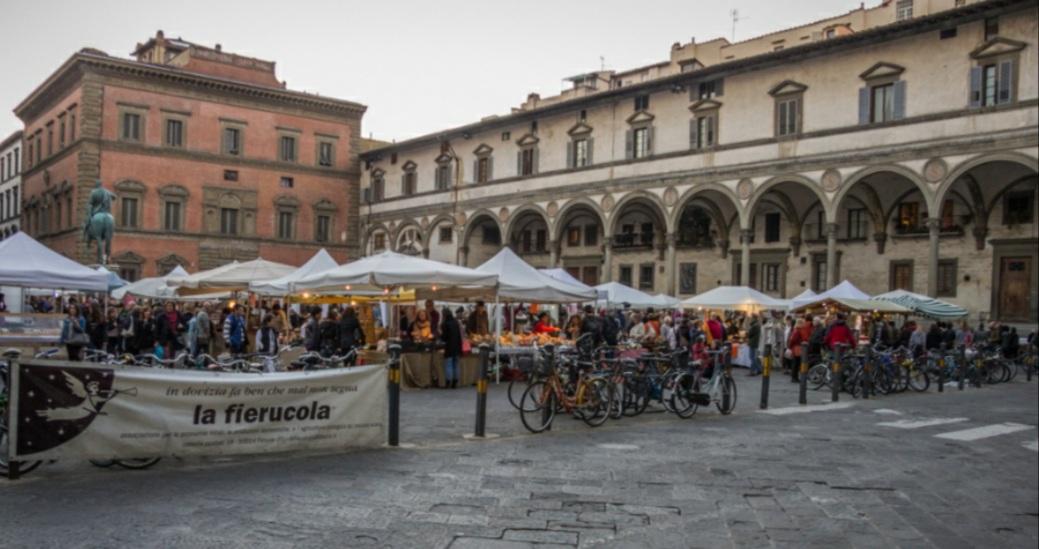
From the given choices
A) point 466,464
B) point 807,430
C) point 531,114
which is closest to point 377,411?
point 466,464

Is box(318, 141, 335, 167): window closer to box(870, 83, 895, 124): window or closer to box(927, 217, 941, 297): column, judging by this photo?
box(870, 83, 895, 124): window

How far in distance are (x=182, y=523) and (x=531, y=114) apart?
110ft

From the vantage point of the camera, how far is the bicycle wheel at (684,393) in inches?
443

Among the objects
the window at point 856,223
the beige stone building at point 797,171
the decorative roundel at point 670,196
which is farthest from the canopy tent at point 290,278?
the window at point 856,223

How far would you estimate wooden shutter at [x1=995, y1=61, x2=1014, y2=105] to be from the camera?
23391 mm

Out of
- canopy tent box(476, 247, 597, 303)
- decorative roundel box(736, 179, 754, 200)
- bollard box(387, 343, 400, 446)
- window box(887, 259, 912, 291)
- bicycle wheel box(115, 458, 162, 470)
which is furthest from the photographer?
decorative roundel box(736, 179, 754, 200)

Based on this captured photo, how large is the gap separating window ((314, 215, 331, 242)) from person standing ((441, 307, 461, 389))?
34.0m

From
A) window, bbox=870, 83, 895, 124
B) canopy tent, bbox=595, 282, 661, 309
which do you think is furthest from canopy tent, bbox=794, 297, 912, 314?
window, bbox=870, 83, 895, 124

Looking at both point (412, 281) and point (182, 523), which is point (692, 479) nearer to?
point (182, 523)

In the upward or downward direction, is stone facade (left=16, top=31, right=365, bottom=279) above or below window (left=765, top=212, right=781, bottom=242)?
above

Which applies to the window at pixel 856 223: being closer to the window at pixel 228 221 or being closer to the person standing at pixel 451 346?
the person standing at pixel 451 346

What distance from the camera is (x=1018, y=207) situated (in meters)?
25.6

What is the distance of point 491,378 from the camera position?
54.3ft

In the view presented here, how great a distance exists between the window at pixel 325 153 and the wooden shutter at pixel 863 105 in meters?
29.6
